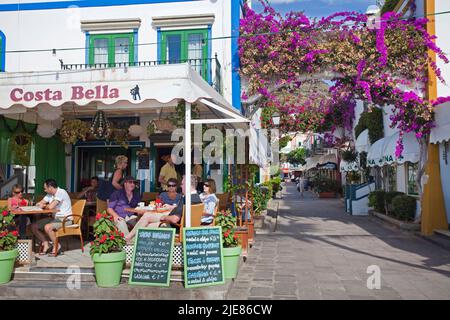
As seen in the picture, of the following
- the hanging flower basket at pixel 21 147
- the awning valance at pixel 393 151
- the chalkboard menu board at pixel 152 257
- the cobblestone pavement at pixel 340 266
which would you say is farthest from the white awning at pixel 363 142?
the chalkboard menu board at pixel 152 257

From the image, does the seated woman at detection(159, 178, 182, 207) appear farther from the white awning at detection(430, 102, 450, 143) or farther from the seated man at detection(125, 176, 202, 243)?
the white awning at detection(430, 102, 450, 143)

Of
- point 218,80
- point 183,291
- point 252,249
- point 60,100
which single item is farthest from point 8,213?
point 218,80

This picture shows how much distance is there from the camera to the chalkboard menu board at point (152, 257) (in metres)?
5.55

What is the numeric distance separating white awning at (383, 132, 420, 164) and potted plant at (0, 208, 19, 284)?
1052cm

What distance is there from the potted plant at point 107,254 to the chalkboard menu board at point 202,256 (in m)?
0.96

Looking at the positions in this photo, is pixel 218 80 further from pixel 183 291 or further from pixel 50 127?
pixel 183 291

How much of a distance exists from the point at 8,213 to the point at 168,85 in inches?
124

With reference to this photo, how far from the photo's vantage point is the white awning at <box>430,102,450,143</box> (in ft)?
33.8

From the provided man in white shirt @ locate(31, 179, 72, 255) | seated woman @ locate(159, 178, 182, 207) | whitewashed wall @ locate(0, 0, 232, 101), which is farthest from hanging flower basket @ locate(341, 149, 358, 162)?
man in white shirt @ locate(31, 179, 72, 255)

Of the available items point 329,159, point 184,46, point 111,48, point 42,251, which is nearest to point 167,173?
point 42,251

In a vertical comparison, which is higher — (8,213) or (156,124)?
(156,124)

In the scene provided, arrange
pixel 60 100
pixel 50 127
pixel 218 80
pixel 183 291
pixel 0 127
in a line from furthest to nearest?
pixel 218 80, pixel 50 127, pixel 0 127, pixel 60 100, pixel 183 291

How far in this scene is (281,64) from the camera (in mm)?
12250

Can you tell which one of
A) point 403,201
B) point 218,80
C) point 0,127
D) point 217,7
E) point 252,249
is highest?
point 217,7
